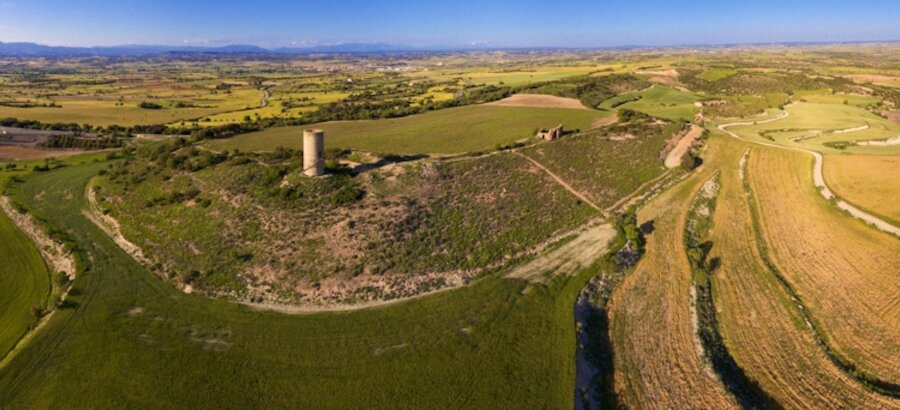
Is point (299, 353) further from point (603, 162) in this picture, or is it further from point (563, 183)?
point (603, 162)

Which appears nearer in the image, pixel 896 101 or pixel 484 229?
pixel 484 229

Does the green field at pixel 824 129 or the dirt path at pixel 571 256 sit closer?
the dirt path at pixel 571 256

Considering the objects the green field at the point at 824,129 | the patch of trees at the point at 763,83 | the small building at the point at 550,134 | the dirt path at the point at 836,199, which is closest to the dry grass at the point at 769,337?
the dirt path at the point at 836,199

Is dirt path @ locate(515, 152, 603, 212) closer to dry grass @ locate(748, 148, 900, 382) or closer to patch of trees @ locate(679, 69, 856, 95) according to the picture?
dry grass @ locate(748, 148, 900, 382)

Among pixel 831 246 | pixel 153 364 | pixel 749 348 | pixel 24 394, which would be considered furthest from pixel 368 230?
pixel 831 246

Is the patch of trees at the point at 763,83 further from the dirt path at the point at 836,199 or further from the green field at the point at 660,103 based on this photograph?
the dirt path at the point at 836,199

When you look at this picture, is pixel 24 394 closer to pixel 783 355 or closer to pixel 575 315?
pixel 575 315

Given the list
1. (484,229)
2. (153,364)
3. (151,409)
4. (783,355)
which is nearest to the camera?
(151,409)
